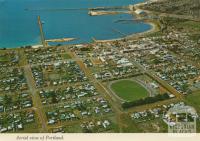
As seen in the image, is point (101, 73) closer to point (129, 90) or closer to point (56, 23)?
point (129, 90)

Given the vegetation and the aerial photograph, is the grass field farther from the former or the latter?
the vegetation

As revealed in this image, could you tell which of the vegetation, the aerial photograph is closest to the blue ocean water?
the aerial photograph

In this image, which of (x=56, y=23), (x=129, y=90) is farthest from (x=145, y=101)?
(x=56, y=23)

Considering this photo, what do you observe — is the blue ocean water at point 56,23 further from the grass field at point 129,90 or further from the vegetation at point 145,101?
the vegetation at point 145,101

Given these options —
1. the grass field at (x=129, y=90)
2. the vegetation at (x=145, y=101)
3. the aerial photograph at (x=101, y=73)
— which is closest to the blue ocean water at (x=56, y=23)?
the aerial photograph at (x=101, y=73)

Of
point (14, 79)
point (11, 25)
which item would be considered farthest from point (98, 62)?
point (11, 25)
